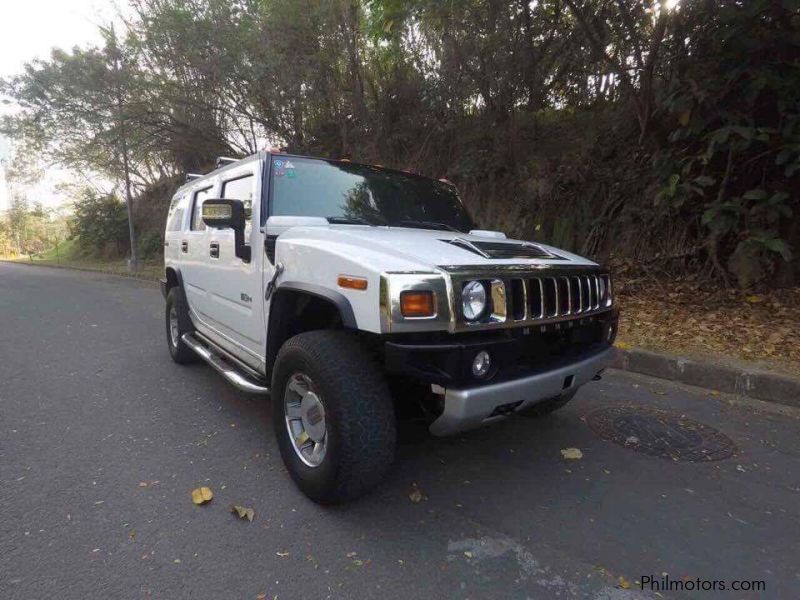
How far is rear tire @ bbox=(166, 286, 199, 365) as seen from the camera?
15.6 ft

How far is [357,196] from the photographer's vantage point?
337 centimetres

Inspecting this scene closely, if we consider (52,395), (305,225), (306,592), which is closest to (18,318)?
(52,395)

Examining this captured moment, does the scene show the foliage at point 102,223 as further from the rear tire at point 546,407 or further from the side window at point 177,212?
the rear tire at point 546,407

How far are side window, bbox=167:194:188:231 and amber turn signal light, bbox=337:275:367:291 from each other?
129 inches

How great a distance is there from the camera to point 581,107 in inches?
366

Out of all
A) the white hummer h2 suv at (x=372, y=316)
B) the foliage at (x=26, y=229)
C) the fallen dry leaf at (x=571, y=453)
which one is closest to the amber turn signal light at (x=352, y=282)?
the white hummer h2 suv at (x=372, y=316)

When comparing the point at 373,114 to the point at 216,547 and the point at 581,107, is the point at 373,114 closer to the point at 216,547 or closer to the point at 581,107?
the point at 581,107

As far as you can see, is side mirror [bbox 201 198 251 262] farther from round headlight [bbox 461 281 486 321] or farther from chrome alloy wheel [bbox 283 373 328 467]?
round headlight [bbox 461 281 486 321]

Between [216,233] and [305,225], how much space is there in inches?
45.7

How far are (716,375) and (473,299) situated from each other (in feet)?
11.1

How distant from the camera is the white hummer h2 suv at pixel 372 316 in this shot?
2.14 meters

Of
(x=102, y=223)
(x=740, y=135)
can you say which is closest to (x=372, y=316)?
(x=740, y=135)

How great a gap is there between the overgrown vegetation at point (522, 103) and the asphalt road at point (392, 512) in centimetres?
381

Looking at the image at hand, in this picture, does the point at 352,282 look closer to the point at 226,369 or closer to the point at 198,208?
the point at 226,369
